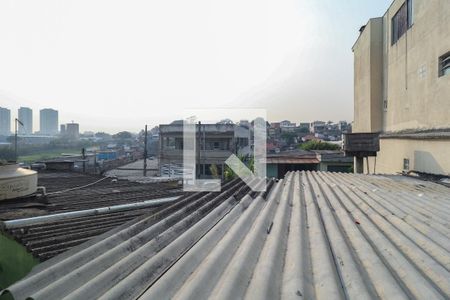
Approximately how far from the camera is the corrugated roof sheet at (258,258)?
162 cm

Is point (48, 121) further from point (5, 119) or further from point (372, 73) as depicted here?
point (372, 73)

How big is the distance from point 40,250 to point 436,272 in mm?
2701

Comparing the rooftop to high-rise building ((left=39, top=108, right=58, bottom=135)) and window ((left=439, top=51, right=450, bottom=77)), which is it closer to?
window ((left=439, top=51, right=450, bottom=77))

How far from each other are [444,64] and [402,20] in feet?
14.1

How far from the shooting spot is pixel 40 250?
2.43 meters

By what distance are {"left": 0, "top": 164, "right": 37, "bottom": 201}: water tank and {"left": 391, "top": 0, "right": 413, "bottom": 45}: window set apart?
12.0m

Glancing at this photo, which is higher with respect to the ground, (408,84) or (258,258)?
(408,84)

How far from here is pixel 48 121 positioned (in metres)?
52.9

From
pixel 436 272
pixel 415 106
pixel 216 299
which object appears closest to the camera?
pixel 216 299

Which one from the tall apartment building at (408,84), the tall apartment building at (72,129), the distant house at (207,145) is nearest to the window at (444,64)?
the tall apartment building at (408,84)

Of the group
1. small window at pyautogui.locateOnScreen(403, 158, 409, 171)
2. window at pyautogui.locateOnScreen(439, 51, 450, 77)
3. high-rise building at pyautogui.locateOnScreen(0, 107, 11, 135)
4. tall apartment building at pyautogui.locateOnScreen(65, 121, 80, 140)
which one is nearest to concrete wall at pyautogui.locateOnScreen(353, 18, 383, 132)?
small window at pyautogui.locateOnScreen(403, 158, 409, 171)

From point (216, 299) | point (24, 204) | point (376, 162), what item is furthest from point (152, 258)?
point (376, 162)

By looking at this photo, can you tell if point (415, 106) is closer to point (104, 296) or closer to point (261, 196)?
point (261, 196)

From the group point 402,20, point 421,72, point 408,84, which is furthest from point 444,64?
point 402,20
